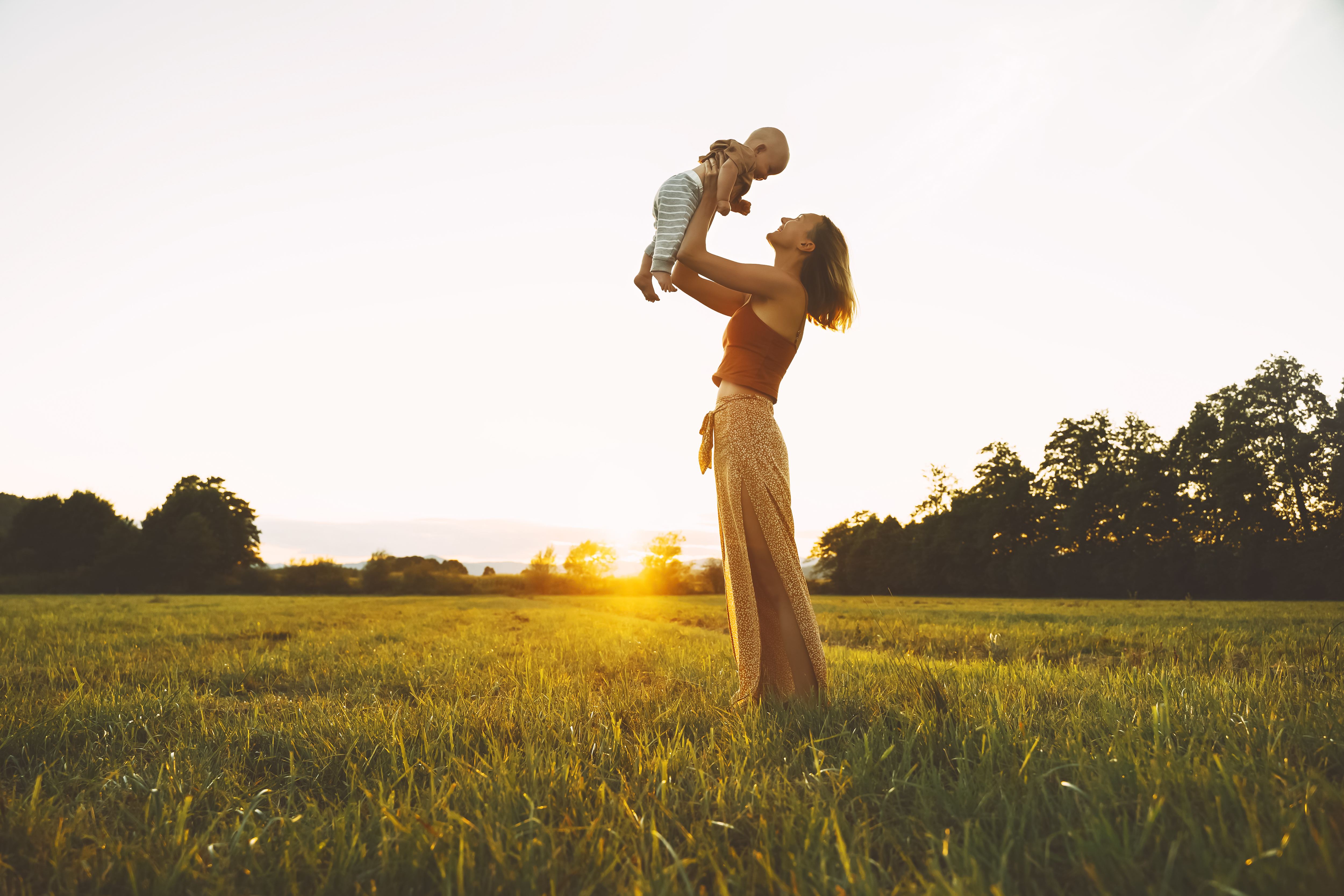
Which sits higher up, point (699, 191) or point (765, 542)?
point (699, 191)

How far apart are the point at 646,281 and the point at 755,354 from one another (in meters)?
0.75

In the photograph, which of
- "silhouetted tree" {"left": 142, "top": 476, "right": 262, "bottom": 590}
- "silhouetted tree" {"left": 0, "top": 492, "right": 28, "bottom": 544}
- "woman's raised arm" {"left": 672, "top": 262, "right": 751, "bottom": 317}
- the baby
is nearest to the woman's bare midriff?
"woman's raised arm" {"left": 672, "top": 262, "right": 751, "bottom": 317}

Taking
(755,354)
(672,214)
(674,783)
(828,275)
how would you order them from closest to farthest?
1. (674,783)
2. (672,214)
3. (755,354)
4. (828,275)

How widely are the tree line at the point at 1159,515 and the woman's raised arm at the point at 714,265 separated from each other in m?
48.6

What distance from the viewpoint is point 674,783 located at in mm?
2061

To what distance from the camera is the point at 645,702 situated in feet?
11.2

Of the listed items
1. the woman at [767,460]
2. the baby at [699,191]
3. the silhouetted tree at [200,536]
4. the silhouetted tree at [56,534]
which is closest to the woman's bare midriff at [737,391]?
the woman at [767,460]

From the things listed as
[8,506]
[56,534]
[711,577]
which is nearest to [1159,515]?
[711,577]

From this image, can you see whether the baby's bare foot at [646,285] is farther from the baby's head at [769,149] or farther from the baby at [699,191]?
the baby's head at [769,149]

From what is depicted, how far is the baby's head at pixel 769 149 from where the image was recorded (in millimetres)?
3256

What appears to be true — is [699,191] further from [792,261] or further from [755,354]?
[755,354]

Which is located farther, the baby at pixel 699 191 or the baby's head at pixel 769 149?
the baby's head at pixel 769 149

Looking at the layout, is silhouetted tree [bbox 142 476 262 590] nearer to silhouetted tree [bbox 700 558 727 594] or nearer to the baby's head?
silhouetted tree [bbox 700 558 727 594]

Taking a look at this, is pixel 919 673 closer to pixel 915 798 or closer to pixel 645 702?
pixel 645 702
